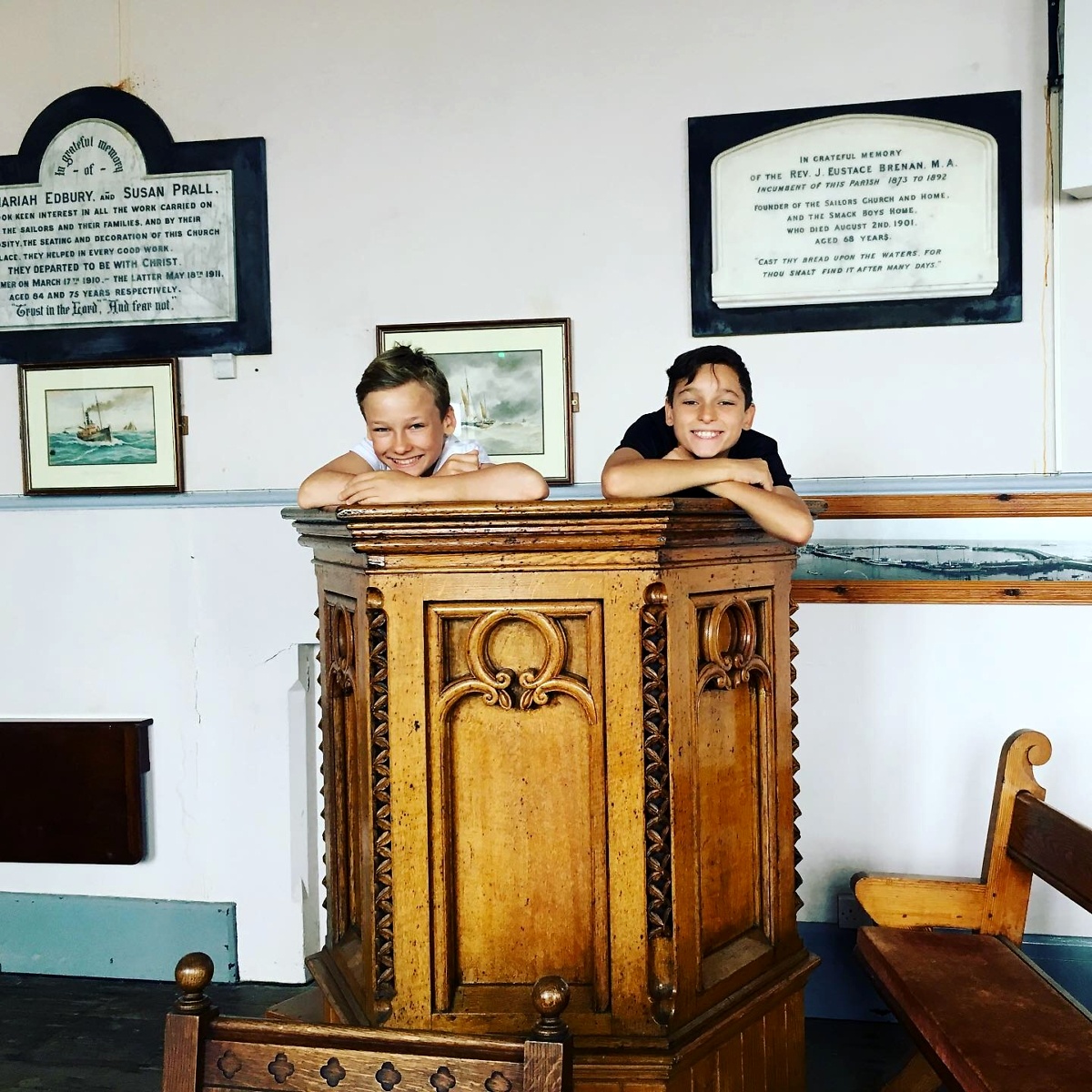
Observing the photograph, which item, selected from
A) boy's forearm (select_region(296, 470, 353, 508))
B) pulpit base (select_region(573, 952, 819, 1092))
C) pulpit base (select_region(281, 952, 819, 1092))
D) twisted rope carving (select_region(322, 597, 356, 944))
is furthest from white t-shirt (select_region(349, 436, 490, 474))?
pulpit base (select_region(573, 952, 819, 1092))

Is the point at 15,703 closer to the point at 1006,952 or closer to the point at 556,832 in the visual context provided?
the point at 556,832

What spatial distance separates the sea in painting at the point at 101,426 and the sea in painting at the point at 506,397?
3.23ft

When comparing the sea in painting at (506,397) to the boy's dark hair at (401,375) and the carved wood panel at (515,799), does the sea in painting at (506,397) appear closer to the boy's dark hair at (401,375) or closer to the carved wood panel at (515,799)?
the boy's dark hair at (401,375)

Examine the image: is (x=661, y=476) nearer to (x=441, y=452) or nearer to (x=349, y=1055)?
(x=441, y=452)

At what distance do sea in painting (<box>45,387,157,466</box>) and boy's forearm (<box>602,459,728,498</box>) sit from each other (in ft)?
6.74

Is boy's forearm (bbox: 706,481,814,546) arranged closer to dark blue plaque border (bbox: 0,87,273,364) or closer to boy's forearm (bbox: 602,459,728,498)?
boy's forearm (bbox: 602,459,728,498)

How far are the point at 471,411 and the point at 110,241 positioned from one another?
129 cm

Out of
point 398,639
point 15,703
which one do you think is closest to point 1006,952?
point 398,639

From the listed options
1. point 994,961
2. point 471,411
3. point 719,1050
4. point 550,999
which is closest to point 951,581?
point 994,961

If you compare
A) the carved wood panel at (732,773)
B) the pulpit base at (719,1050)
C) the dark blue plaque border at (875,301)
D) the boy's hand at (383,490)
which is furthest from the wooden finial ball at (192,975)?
the dark blue plaque border at (875,301)

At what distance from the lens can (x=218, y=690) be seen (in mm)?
3736

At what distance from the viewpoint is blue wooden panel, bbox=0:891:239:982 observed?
372 cm

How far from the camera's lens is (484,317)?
3.55 m

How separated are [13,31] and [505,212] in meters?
1.69
